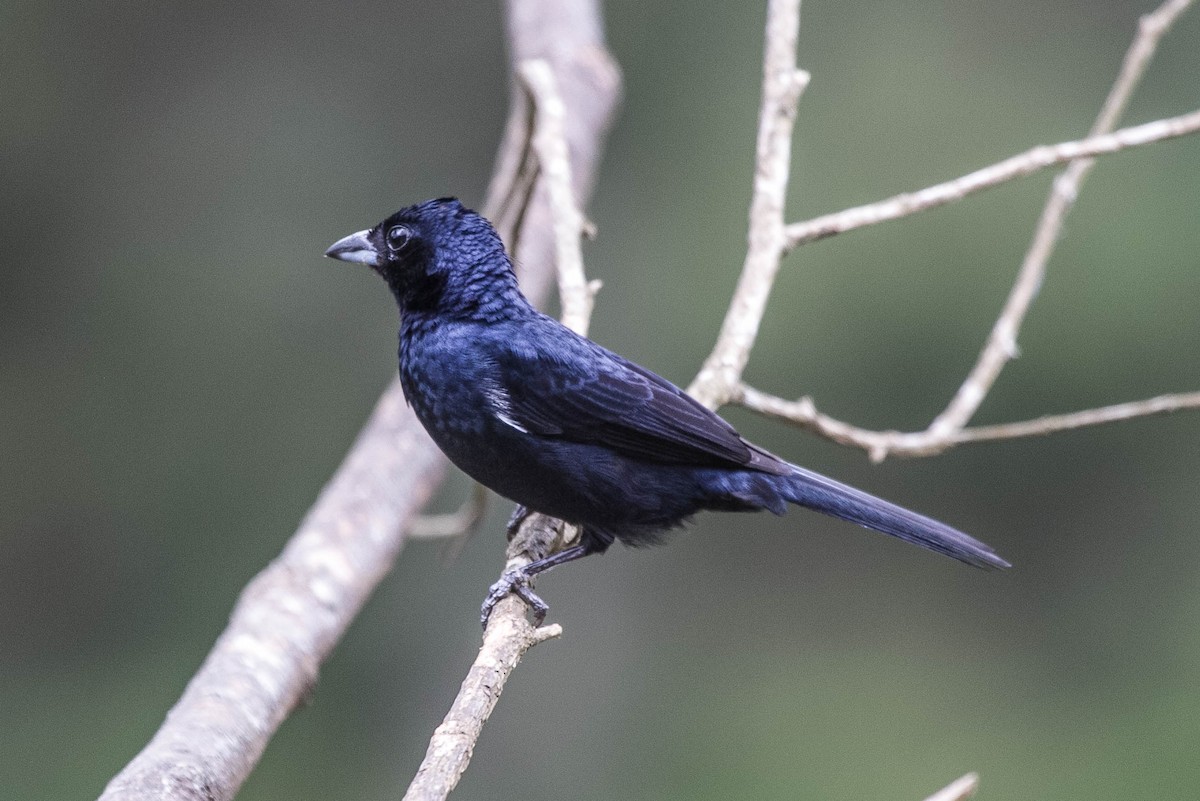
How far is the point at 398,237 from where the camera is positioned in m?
3.32

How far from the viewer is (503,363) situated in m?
3.04

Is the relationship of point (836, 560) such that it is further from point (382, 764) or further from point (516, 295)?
point (516, 295)

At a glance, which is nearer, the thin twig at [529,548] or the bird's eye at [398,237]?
the thin twig at [529,548]

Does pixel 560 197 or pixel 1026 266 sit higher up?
pixel 1026 266

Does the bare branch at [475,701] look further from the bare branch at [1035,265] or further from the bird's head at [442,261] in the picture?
the bare branch at [1035,265]

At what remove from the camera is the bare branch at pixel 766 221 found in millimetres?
3197

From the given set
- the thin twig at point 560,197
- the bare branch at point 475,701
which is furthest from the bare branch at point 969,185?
the bare branch at point 475,701

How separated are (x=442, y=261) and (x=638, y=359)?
4.14 m

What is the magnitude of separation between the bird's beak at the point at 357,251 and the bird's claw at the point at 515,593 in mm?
973

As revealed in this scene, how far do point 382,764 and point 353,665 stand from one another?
604 mm

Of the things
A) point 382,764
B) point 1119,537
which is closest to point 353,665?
point 382,764

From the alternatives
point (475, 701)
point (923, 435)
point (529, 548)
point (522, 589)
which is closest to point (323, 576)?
point (529, 548)

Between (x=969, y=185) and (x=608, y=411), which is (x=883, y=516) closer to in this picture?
(x=608, y=411)

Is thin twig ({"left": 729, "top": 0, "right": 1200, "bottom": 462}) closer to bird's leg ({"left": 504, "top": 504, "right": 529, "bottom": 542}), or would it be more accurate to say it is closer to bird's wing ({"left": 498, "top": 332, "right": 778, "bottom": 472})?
bird's wing ({"left": 498, "top": 332, "right": 778, "bottom": 472})
